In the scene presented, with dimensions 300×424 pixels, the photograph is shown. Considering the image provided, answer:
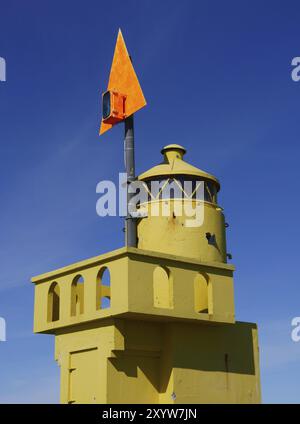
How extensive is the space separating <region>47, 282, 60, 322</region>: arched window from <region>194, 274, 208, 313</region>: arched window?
13.8ft

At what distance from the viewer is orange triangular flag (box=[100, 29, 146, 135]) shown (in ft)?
71.2

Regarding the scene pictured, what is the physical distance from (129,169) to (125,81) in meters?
2.89

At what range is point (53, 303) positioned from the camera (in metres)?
21.6

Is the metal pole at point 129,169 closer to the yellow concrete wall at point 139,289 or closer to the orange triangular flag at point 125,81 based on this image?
the orange triangular flag at point 125,81

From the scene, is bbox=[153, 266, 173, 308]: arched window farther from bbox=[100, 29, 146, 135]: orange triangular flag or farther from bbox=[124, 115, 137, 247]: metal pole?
bbox=[100, 29, 146, 135]: orange triangular flag

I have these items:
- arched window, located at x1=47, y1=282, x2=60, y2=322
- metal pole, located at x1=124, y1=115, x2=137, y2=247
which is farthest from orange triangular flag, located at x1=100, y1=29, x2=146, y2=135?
arched window, located at x1=47, y1=282, x2=60, y2=322

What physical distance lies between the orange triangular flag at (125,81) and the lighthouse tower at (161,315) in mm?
2101

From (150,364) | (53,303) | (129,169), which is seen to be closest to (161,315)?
(150,364)

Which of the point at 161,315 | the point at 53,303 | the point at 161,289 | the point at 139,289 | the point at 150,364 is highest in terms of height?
the point at 161,289

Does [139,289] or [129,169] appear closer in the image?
[139,289]

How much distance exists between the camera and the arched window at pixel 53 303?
21.0 m

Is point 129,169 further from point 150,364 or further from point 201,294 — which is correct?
point 150,364

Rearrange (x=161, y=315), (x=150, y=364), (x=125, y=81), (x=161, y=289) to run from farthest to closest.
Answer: (x=125, y=81)
(x=161, y=289)
(x=150, y=364)
(x=161, y=315)

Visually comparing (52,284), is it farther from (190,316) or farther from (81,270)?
(190,316)
